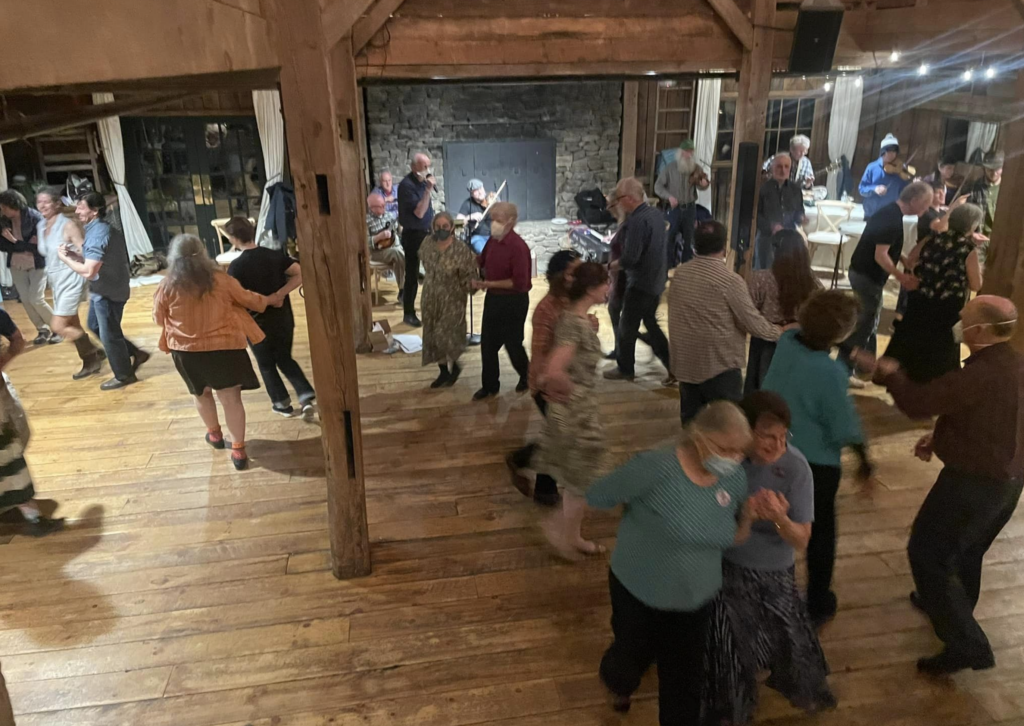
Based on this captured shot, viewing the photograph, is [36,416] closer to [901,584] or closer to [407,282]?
[407,282]

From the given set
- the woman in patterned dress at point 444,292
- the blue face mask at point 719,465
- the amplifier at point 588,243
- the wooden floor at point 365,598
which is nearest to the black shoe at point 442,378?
the woman in patterned dress at point 444,292

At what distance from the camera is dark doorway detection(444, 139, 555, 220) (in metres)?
9.58

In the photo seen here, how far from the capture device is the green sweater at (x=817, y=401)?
2.72 metres

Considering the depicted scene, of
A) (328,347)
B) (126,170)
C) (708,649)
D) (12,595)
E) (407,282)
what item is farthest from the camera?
(126,170)

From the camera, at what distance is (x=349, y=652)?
10.2 feet

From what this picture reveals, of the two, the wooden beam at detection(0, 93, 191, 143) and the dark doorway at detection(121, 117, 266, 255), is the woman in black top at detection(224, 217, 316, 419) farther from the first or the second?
the dark doorway at detection(121, 117, 266, 255)

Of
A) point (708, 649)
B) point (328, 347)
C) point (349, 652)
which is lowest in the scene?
point (349, 652)

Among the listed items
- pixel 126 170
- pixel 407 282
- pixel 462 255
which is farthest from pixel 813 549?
pixel 126 170

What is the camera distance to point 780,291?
156 inches

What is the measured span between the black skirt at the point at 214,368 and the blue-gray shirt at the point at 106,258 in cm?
156

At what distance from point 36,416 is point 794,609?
201 inches

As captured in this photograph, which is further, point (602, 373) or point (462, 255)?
point (602, 373)

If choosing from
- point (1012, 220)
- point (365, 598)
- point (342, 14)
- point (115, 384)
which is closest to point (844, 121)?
point (1012, 220)

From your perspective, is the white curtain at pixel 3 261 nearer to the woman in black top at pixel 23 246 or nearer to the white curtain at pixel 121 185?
the white curtain at pixel 121 185
